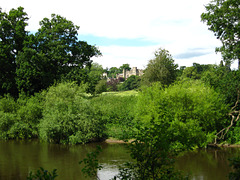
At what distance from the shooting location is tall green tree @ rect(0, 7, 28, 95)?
3712 centimetres

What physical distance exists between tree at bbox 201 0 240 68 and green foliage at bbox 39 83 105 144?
15380 millimetres

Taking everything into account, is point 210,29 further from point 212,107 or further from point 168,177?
point 168,177

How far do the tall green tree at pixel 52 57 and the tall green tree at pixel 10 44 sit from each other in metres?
1.27

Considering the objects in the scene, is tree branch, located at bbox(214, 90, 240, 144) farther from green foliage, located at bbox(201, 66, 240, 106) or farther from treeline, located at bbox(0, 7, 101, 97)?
treeline, located at bbox(0, 7, 101, 97)

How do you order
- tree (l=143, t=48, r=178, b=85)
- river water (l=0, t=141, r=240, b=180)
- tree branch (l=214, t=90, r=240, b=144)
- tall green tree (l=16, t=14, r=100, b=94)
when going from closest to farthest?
1. river water (l=0, t=141, r=240, b=180)
2. tree branch (l=214, t=90, r=240, b=144)
3. tall green tree (l=16, t=14, r=100, b=94)
4. tree (l=143, t=48, r=178, b=85)

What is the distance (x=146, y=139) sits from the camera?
22.8ft

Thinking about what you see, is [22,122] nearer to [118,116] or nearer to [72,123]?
[72,123]

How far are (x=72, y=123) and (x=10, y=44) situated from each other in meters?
19.7

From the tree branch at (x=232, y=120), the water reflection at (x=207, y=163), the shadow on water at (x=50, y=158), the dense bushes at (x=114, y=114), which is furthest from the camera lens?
the tree branch at (x=232, y=120)

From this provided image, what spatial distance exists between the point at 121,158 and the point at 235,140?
10.5 m

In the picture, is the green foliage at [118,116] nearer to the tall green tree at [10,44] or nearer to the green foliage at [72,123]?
the green foliage at [72,123]

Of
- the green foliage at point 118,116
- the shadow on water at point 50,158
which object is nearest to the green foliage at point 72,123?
the shadow on water at point 50,158

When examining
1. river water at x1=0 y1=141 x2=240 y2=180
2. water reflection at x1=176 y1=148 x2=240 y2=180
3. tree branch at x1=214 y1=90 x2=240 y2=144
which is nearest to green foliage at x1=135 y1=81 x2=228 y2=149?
tree branch at x1=214 y1=90 x2=240 y2=144

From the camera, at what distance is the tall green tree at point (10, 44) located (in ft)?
122
